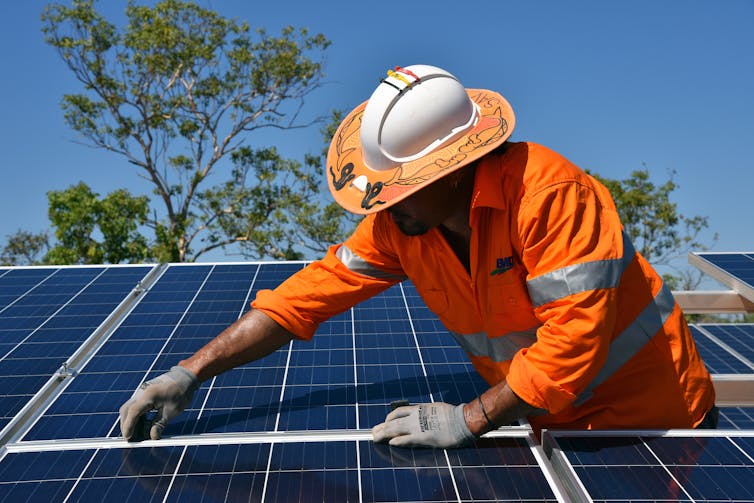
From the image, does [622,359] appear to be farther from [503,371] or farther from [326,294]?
[326,294]

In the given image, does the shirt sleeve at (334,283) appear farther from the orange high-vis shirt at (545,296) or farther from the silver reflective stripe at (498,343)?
the silver reflective stripe at (498,343)

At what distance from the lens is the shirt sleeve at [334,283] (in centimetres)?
371

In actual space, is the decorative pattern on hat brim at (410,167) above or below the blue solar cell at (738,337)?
above

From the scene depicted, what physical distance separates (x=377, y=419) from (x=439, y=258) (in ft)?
2.86

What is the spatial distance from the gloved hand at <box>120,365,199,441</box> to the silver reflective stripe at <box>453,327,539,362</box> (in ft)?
4.80

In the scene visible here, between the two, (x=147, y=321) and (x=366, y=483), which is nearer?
(x=366, y=483)

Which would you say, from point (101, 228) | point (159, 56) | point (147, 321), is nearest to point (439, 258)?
point (147, 321)

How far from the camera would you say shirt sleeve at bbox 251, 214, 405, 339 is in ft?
12.2

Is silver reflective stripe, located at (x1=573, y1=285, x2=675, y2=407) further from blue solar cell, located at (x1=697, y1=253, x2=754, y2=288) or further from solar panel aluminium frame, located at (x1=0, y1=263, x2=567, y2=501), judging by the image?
blue solar cell, located at (x1=697, y1=253, x2=754, y2=288)

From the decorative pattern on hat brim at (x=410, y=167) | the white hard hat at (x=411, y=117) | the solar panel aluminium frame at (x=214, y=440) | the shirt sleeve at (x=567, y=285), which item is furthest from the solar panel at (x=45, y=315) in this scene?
the shirt sleeve at (x=567, y=285)

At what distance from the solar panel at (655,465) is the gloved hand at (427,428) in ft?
1.27

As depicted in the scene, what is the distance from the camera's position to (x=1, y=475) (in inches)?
116

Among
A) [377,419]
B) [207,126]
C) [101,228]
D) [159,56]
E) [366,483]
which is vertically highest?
[159,56]

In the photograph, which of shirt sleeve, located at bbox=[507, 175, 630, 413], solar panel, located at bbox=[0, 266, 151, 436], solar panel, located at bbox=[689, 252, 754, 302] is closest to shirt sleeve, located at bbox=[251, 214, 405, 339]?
shirt sleeve, located at bbox=[507, 175, 630, 413]
